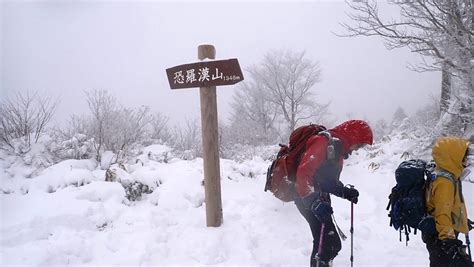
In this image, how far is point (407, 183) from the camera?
2.50 metres

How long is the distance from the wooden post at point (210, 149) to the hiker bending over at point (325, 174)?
1.48 meters

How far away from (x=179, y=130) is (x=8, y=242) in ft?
37.7

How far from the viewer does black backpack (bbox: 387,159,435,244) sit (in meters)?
2.44

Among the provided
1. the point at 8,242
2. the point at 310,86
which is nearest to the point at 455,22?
the point at 8,242

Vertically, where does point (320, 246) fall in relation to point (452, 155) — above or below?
below

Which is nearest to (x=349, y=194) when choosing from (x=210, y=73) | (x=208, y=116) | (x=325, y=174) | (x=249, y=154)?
(x=325, y=174)

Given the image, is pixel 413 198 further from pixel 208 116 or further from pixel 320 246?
pixel 208 116

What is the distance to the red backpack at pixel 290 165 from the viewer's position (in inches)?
119

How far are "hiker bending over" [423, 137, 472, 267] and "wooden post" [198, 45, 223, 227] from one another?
250 cm

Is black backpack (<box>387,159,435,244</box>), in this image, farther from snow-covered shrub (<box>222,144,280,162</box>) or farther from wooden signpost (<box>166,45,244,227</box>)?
snow-covered shrub (<box>222,144,280,162</box>)

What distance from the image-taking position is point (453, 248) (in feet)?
7.89

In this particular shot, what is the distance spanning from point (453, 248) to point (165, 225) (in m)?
3.30

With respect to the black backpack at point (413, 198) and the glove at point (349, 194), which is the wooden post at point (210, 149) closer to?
the glove at point (349, 194)

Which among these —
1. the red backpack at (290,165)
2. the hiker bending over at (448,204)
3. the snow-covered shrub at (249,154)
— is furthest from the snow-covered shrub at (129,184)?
the snow-covered shrub at (249,154)
